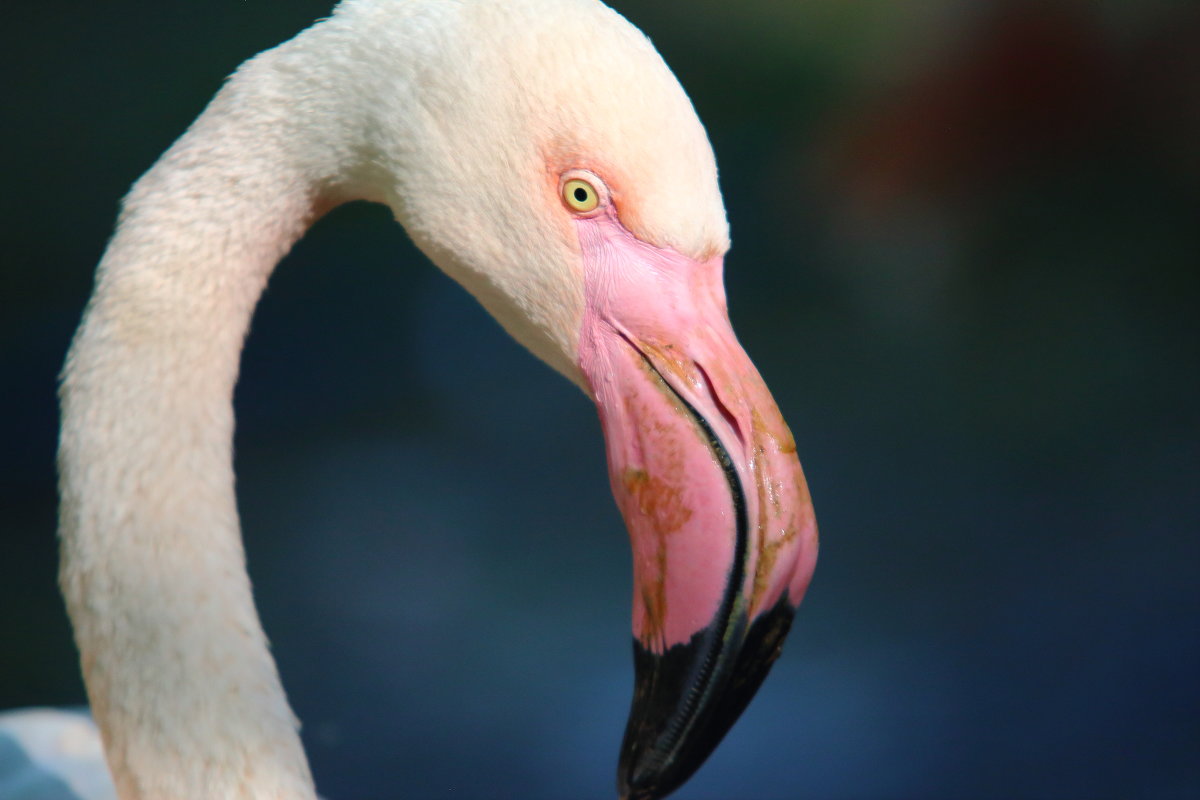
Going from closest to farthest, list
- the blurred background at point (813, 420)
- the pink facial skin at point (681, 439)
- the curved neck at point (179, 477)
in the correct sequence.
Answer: the pink facial skin at point (681, 439)
the curved neck at point (179, 477)
the blurred background at point (813, 420)

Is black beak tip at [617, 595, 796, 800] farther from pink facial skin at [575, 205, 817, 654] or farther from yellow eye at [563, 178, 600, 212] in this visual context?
yellow eye at [563, 178, 600, 212]

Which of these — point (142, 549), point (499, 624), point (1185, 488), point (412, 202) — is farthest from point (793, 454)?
point (1185, 488)

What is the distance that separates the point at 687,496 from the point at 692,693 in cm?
16

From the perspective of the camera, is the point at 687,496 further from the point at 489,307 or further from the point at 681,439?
the point at 489,307

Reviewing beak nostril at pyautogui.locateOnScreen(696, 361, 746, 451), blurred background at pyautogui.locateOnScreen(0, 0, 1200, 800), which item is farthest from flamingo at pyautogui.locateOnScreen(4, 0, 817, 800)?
blurred background at pyautogui.locateOnScreen(0, 0, 1200, 800)

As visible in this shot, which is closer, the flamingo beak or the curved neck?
the flamingo beak

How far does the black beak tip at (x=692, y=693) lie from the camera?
83 cm

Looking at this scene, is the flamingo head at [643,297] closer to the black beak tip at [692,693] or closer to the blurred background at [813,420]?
the black beak tip at [692,693]

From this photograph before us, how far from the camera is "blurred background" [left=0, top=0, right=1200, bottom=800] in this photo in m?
2.57

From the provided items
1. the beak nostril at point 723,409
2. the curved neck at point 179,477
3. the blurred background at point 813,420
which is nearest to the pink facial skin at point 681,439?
the beak nostril at point 723,409

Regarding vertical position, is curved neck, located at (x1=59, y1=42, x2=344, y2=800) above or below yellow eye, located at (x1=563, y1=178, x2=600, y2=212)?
below

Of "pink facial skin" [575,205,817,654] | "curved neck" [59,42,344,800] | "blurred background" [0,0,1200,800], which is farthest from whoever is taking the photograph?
"blurred background" [0,0,1200,800]

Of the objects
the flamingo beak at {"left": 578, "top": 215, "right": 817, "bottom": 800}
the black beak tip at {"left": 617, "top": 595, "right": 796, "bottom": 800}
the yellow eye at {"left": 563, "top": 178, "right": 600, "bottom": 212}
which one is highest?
the yellow eye at {"left": 563, "top": 178, "right": 600, "bottom": 212}

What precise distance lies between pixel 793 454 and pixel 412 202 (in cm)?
42
